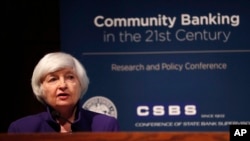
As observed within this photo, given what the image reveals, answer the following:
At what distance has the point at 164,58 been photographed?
3.24 meters

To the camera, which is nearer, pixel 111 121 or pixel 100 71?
pixel 111 121

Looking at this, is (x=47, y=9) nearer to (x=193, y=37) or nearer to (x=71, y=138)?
(x=193, y=37)

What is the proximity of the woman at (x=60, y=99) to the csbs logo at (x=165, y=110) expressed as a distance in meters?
1.42

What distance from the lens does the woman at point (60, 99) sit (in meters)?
1.78

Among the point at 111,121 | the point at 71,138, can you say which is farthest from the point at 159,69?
the point at 71,138

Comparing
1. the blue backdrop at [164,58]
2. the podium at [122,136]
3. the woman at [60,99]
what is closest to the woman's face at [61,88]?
the woman at [60,99]

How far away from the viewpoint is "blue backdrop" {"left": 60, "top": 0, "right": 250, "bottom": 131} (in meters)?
3.22

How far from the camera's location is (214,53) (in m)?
3.23

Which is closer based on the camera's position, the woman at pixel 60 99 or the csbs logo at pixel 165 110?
the woman at pixel 60 99

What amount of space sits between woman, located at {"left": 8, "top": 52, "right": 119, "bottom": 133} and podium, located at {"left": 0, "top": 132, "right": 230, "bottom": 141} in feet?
3.11

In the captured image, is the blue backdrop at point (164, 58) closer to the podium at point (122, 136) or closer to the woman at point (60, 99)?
the woman at point (60, 99)

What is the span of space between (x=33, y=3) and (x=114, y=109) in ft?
3.83

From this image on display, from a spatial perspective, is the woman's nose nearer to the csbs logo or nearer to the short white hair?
the short white hair

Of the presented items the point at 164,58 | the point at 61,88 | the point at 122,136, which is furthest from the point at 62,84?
the point at 164,58
